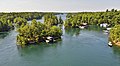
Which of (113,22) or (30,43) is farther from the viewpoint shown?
(113,22)

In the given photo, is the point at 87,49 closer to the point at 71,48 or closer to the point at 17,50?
the point at 71,48

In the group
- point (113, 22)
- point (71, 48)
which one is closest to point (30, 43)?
point (71, 48)

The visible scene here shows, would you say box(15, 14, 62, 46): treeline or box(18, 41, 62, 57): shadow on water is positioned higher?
box(15, 14, 62, 46): treeline

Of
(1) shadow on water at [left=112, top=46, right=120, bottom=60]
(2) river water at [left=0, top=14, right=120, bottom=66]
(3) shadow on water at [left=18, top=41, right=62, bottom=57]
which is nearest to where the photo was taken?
(2) river water at [left=0, top=14, right=120, bottom=66]

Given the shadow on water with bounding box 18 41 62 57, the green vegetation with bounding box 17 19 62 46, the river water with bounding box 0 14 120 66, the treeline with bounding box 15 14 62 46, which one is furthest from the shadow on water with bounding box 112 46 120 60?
the green vegetation with bounding box 17 19 62 46

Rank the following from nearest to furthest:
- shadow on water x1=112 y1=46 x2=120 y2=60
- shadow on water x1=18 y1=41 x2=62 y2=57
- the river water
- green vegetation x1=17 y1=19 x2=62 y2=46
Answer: the river water < shadow on water x1=112 y1=46 x2=120 y2=60 < shadow on water x1=18 y1=41 x2=62 y2=57 < green vegetation x1=17 y1=19 x2=62 y2=46

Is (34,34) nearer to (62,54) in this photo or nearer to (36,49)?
(36,49)

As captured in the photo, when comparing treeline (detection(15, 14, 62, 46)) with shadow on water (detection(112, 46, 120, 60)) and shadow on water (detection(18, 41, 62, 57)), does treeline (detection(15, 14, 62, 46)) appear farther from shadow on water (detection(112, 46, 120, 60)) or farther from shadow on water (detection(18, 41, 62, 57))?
shadow on water (detection(112, 46, 120, 60))

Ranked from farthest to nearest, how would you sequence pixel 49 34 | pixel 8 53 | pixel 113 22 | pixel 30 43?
pixel 113 22
pixel 49 34
pixel 30 43
pixel 8 53

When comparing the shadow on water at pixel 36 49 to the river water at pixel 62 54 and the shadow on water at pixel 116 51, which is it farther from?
the shadow on water at pixel 116 51

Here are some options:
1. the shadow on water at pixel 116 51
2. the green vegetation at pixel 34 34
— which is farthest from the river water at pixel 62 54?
the green vegetation at pixel 34 34

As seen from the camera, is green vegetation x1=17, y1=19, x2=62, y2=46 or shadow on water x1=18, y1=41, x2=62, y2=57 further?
green vegetation x1=17, y1=19, x2=62, y2=46
